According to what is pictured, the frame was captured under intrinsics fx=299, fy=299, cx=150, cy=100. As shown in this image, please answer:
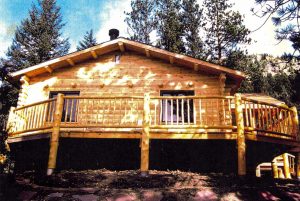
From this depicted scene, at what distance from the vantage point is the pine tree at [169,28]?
28547 mm

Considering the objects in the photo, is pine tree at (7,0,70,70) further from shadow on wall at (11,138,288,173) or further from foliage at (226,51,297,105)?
shadow on wall at (11,138,288,173)

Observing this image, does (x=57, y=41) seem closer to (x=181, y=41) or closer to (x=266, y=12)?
(x=181, y=41)

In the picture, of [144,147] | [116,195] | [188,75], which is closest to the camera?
[116,195]

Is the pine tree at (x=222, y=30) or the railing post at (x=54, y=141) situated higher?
the pine tree at (x=222, y=30)

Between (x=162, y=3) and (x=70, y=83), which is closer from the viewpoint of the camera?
(x=70, y=83)

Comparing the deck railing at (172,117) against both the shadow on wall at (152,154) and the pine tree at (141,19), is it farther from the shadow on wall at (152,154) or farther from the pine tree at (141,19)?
the pine tree at (141,19)

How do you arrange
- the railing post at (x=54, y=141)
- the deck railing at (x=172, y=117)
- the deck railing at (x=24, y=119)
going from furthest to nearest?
the deck railing at (x=24, y=119) < the deck railing at (x=172, y=117) < the railing post at (x=54, y=141)

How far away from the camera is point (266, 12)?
6324 millimetres

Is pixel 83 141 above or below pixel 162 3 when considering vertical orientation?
below

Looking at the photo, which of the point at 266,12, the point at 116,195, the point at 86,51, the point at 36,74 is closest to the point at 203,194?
the point at 116,195

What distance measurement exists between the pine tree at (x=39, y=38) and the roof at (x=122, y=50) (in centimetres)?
1523

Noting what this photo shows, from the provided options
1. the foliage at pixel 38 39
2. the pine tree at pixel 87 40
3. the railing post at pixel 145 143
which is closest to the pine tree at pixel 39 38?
the foliage at pixel 38 39

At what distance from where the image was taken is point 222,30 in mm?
27734

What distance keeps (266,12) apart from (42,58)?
26.8m
